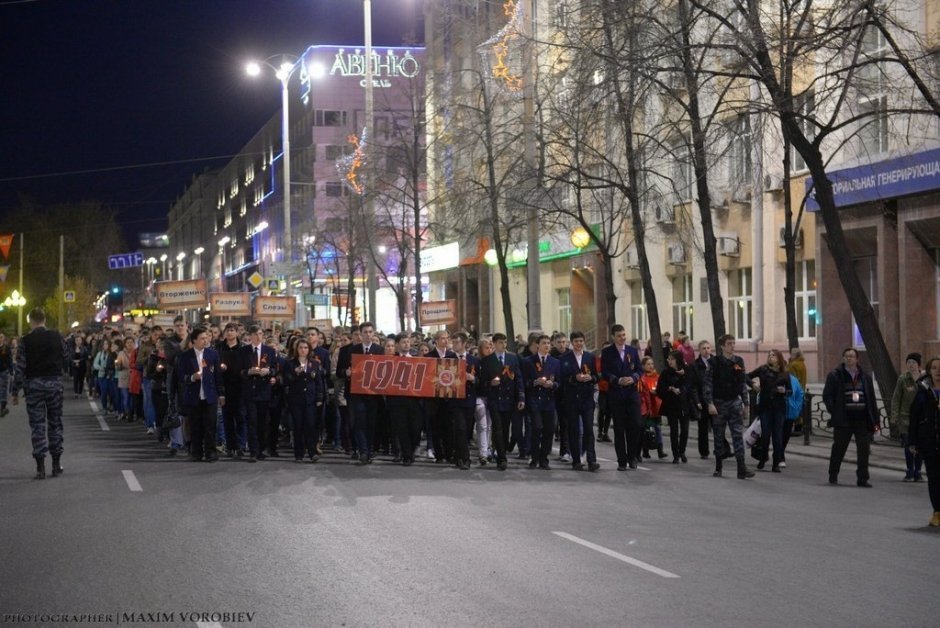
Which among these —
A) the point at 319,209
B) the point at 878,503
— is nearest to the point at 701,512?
the point at 878,503

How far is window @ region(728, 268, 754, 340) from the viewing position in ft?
118

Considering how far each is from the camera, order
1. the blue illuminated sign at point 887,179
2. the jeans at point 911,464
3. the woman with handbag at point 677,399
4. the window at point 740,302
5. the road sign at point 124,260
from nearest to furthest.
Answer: the jeans at point 911,464 → the woman with handbag at point 677,399 → the blue illuminated sign at point 887,179 → the window at point 740,302 → the road sign at point 124,260

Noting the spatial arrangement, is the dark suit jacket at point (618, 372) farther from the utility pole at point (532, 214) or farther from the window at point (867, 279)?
the window at point (867, 279)

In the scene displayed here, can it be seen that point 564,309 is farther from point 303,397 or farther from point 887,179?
point 303,397

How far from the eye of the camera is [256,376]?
1855 cm

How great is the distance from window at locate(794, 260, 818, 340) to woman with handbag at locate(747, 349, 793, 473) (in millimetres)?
15898

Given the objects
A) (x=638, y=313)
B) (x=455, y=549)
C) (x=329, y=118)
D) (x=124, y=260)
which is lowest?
(x=455, y=549)

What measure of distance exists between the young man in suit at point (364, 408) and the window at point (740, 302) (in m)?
18.8

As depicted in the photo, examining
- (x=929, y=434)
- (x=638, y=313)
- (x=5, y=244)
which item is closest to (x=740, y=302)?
(x=638, y=313)

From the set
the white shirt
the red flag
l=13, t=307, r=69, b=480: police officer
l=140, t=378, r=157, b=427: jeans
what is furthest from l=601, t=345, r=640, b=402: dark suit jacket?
the red flag

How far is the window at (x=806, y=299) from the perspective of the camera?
3343 centimetres

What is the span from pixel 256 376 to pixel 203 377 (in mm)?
898

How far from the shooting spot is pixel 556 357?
1870 cm

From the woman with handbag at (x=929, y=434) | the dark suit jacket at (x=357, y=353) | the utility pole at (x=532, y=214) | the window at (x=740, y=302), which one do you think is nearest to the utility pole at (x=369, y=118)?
the utility pole at (x=532, y=214)
